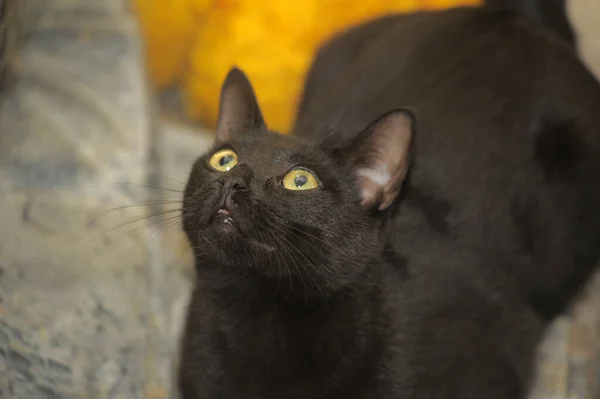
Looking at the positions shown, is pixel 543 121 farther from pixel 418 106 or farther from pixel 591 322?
pixel 591 322

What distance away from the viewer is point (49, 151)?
5.08ft

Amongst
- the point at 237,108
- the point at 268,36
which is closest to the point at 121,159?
the point at 268,36

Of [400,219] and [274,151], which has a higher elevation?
[274,151]

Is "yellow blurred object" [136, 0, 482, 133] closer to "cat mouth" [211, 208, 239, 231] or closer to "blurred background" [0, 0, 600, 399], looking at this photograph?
"blurred background" [0, 0, 600, 399]

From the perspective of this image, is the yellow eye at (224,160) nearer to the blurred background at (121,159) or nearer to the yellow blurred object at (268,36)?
the blurred background at (121,159)

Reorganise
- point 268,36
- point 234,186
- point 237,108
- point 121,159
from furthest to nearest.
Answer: point 268,36 → point 121,159 → point 237,108 → point 234,186

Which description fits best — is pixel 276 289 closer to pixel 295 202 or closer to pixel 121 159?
pixel 295 202

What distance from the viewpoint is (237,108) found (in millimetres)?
1094

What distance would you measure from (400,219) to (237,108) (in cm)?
35

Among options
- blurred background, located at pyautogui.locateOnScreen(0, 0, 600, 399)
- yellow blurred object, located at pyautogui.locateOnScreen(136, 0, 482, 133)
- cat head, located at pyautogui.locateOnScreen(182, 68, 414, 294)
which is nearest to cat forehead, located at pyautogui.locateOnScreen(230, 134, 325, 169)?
cat head, located at pyautogui.locateOnScreen(182, 68, 414, 294)

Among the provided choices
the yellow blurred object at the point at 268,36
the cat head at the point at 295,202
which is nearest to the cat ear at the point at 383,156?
the cat head at the point at 295,202

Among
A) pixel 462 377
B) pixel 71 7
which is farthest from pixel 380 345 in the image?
→ pixel 71 7

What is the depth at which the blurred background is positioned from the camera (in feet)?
3.99

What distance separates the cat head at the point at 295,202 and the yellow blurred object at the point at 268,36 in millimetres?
701
